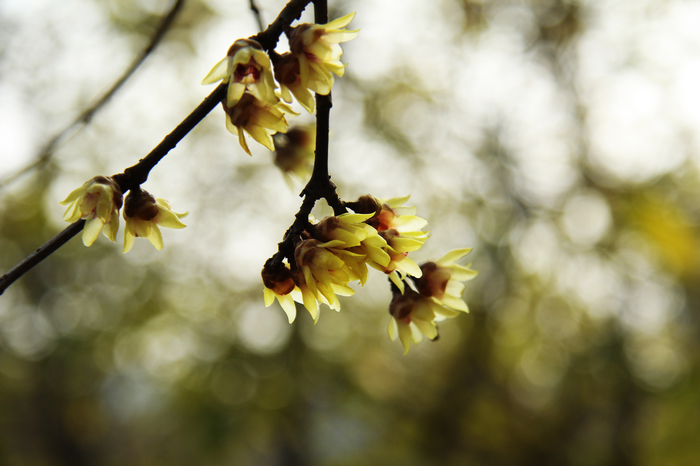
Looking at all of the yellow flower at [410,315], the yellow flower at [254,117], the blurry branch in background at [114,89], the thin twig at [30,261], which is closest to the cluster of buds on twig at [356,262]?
the yellow flower at [410,315]

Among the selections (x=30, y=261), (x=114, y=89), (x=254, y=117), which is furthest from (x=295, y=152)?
(x=114, y=89)

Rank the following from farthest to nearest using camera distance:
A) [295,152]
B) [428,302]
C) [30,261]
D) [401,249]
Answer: [295,152], [428,302], [401,249], [30,261]

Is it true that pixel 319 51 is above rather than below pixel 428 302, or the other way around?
above

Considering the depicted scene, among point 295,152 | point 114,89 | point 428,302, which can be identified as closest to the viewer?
point 428,302

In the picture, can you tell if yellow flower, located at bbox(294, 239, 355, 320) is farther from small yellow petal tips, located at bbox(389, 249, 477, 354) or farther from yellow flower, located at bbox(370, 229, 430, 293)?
small yellow petal tips, located at bbox(389, 249, 477, 354)

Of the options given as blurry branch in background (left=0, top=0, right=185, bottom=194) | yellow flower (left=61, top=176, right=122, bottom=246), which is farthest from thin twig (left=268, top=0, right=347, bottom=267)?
blurry branch in background (left=0, top=0, right=185, bottom=194)

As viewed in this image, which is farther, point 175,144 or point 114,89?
point 114,89

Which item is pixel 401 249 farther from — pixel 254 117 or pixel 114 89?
pixel 114 89
